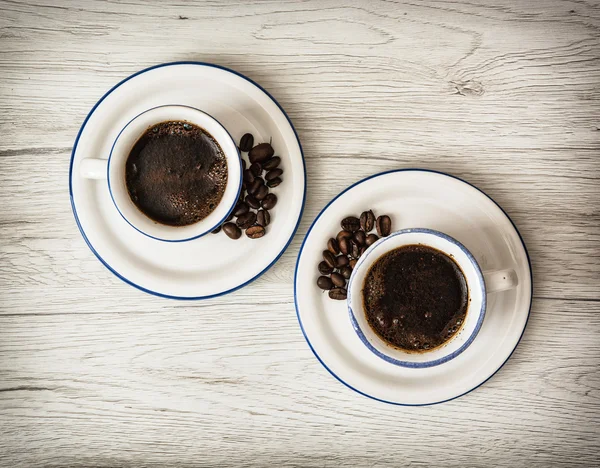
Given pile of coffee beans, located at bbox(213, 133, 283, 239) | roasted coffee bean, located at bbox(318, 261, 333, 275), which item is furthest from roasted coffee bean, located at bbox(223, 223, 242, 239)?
roasted coffee bean, located at bbox(318, 261, 333, 275)

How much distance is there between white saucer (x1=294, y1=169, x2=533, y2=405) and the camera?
1184 millimetres

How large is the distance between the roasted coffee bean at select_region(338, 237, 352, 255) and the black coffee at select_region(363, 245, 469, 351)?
0.28 feet

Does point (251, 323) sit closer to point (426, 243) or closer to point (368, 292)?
point (368, 292)

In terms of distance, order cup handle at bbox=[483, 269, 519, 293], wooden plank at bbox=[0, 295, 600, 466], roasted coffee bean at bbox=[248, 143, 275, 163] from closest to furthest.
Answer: cup handle at bbox=[483, 269, 519, 293], roasted coffee bean at bbox=[248, 143, 275, 163], wooden plank at bbox=[0, 295, 600, 466]

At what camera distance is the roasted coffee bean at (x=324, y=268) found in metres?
1.19

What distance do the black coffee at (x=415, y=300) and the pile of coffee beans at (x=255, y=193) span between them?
297mm

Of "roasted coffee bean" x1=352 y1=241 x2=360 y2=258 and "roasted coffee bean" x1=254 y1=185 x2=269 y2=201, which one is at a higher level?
"roasted coffee bean" x1=254 y1=185 x2=269 y2=201

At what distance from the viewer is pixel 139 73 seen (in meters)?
1.18

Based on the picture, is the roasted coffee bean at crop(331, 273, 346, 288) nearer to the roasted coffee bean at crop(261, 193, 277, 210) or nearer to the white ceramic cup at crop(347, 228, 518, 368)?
the white ceramic cup at crop(347, 228, 518, 368)

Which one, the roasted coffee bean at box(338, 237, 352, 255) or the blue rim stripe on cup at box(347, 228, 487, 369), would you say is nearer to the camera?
the blue rim stripe on cup at box(347, 228, 487, 369)

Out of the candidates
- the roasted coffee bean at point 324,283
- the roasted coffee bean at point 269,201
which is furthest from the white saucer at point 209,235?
the roasted coffee bean at point 324,283

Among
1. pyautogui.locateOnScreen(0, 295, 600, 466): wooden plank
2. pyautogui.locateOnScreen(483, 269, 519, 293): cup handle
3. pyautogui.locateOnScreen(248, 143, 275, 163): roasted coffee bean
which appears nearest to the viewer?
pyautogui.locateOnScreen(483, 269, 519, 293): cup handle

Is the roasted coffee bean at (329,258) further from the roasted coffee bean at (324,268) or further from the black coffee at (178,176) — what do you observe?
the black coffee at (178,176)

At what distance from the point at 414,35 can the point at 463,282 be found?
64cm
